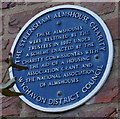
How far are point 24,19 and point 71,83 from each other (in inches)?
20.7

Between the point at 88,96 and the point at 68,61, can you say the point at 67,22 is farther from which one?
the point at 88,96

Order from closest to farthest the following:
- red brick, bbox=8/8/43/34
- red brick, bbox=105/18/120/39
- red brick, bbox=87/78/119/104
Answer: red brick, bbox=87/78/119/104
red brick, bbox=105/18/120/39
red brick, bbox=8/8/43/34

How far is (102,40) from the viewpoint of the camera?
202 centimetres

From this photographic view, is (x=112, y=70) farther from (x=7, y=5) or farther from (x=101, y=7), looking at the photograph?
(x=7, y=5)

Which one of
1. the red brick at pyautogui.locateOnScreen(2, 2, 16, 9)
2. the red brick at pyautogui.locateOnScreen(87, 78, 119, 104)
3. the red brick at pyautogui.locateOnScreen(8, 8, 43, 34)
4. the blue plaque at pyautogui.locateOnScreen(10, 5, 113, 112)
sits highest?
the red brick at pyautogui.locateOnScreen(2, 2, 16, 9)

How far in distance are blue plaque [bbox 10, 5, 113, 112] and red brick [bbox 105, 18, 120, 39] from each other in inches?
1.2

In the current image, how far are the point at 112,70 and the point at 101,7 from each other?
0.38 m

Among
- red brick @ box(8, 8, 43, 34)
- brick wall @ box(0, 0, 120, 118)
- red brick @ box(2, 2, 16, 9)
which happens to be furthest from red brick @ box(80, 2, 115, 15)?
red brick @ box(2, 2, 16, 9)

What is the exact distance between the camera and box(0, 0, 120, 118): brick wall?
→ 1.92 metres

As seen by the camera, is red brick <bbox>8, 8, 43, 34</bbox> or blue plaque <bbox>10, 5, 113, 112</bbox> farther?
red brick <bbox>8, 8, 43, 34</bbox>

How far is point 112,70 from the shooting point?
1.96m

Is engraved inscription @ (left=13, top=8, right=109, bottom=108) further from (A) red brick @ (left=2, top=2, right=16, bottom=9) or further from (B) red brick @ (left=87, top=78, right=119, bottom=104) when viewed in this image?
(A) red brick @ (left=2, top=2, right=16, bottom=9)

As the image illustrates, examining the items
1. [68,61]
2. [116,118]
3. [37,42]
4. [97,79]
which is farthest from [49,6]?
[116,118]

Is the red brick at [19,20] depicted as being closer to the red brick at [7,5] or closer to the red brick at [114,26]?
the red brick at [7,5]
